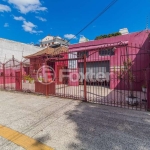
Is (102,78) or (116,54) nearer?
(116,54)

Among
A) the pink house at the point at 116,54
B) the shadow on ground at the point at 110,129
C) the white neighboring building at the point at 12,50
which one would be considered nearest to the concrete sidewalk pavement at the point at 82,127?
the shadow on ground at the point at 110,129

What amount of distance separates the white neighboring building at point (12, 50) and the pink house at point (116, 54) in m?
8.80

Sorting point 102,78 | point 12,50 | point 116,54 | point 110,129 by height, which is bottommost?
point 110,129

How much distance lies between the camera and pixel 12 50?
17312 millimetres

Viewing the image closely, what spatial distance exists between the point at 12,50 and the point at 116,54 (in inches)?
548

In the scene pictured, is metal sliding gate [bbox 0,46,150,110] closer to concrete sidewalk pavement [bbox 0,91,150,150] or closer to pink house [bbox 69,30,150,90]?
pink house [bbox 69,30,150,90]

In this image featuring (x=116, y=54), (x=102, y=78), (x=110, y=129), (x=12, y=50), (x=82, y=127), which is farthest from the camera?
(x=12, y=50)

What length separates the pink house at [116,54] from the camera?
953 centimetres

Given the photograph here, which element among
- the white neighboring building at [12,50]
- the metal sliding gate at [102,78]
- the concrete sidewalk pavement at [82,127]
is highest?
the white neighboring building at [12,50]

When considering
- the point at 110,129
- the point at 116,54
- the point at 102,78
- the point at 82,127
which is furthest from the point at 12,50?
the point at 110,129

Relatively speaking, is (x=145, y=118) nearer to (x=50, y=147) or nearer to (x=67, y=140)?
(x=67, y=140)

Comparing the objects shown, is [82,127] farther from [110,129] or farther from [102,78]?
[102,78]

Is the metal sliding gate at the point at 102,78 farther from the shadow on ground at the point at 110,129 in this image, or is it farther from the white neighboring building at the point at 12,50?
the white neighboring building at the point at 12,50

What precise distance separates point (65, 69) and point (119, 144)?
38.0 feet
